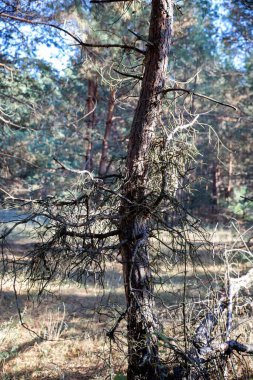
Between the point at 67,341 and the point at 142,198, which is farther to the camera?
the point at 67,341

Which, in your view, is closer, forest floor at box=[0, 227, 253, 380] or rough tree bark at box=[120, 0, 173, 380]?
rough tree bark at box=[120, 0, 173, 380]

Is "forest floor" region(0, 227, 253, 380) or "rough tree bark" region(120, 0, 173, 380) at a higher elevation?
"rough tree bark" region(120, 0, 173, 380)

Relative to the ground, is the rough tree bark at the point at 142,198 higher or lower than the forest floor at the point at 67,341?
higher

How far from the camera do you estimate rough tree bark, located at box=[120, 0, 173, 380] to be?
3416mm

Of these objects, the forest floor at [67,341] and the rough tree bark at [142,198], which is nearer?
the rough tree bark at [142,198]

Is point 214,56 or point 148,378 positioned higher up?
point 214,56

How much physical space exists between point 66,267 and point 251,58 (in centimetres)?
1148

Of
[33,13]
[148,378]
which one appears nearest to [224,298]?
[148,378]

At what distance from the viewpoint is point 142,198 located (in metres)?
3.41

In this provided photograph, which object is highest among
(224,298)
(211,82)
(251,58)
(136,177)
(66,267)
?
(211,82)

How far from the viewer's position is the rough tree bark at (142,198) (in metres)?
3.42

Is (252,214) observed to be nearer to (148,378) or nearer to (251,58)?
(251,58)

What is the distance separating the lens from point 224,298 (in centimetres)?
494

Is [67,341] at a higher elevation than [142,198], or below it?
below
